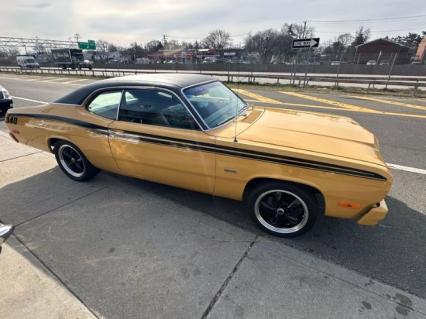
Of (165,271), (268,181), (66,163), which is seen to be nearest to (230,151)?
(268,181)

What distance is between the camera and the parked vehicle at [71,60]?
48.3m

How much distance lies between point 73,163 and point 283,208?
3.18m

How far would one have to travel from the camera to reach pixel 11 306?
209 cm

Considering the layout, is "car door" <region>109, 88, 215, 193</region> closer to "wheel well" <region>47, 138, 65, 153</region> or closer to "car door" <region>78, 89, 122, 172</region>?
"car door" <region>78, 89, 122, 172</region>

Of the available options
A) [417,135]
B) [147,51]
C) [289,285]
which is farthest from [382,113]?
[147,51]

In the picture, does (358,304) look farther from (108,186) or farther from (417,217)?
(108,186)

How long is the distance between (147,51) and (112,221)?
3861 inches

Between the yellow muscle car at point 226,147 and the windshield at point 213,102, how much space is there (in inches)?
0.6

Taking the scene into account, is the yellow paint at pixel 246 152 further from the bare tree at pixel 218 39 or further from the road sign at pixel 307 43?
the bare tree at pixel 218 39

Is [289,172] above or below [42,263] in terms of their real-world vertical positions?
above

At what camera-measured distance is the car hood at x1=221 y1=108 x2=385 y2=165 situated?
249cm

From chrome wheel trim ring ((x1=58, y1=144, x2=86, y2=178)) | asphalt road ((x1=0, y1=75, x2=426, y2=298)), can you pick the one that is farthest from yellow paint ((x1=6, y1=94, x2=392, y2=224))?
asphalt road ((x1=0, y1=75, x2=426, y2=298))

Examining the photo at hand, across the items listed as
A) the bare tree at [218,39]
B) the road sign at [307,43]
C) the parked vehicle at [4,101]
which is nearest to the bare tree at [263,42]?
the bare tree at [218,39]

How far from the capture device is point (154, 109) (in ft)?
10.3
